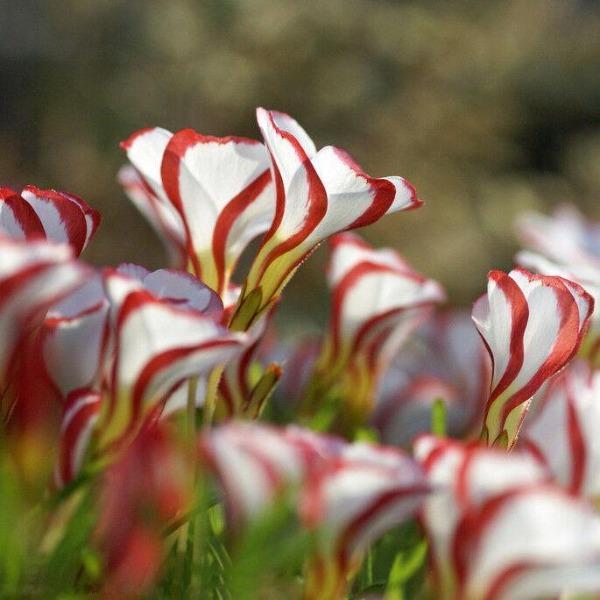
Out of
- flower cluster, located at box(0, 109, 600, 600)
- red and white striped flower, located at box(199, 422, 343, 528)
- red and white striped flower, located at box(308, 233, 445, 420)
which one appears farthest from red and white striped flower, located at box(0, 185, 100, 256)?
red and white striped flower, located at box(308, 233, 445, 420)

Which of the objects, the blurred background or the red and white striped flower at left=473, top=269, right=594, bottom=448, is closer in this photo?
the red and white striped flower at left=473, top=269, right=594, bottom=448

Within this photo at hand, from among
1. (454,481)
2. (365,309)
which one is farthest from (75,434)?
(365,309)

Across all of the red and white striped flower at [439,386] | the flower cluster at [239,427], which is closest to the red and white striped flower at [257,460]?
the flower cluster at [239,427]

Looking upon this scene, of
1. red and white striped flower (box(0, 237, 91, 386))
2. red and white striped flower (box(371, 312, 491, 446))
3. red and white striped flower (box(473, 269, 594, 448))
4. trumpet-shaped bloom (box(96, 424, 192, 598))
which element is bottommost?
red and white striped flower (box(371, 312, 491, 446))

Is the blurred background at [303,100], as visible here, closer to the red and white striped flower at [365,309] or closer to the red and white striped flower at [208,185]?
the red and white striped flower at [365,309]

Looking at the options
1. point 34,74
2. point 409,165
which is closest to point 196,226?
point 409,165

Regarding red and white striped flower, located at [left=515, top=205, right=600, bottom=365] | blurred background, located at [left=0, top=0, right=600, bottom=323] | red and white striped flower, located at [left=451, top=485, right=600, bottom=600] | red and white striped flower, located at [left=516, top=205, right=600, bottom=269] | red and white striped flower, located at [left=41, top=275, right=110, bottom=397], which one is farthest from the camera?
blurred background, located at [left=0, top=0, right=600, bottom=323]

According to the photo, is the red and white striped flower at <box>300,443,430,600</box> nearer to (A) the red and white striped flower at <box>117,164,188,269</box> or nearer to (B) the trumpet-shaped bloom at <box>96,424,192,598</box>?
(B) the trumpet-shaped bloom at <box>96,424,192,598</box>

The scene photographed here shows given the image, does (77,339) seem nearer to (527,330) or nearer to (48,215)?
(48,215)
